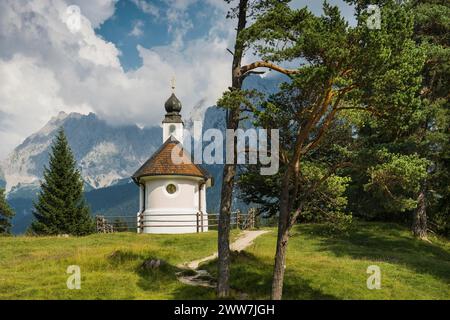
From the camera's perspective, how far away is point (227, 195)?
52.5 feet

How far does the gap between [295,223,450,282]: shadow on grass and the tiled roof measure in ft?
29.1

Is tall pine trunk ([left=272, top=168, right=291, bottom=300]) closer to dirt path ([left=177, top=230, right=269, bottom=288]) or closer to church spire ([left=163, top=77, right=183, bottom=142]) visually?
dirt path ([left=177, top=230, right=269, bottom=288])

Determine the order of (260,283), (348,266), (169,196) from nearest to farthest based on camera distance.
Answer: (260,283), (348,266), (169,196)

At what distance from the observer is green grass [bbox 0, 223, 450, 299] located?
15.9 metres

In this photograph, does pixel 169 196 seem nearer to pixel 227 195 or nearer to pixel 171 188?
pixel 171 188

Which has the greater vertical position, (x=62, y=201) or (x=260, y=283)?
(x=62, y=201)

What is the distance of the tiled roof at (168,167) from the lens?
35.1 meters

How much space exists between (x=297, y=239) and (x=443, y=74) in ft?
41.4

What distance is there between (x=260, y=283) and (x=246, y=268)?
1.87 metres

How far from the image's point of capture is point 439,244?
28734 millimetres

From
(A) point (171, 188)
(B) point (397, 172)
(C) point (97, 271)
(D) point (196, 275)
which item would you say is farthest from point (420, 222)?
(C) point (97, 271)
